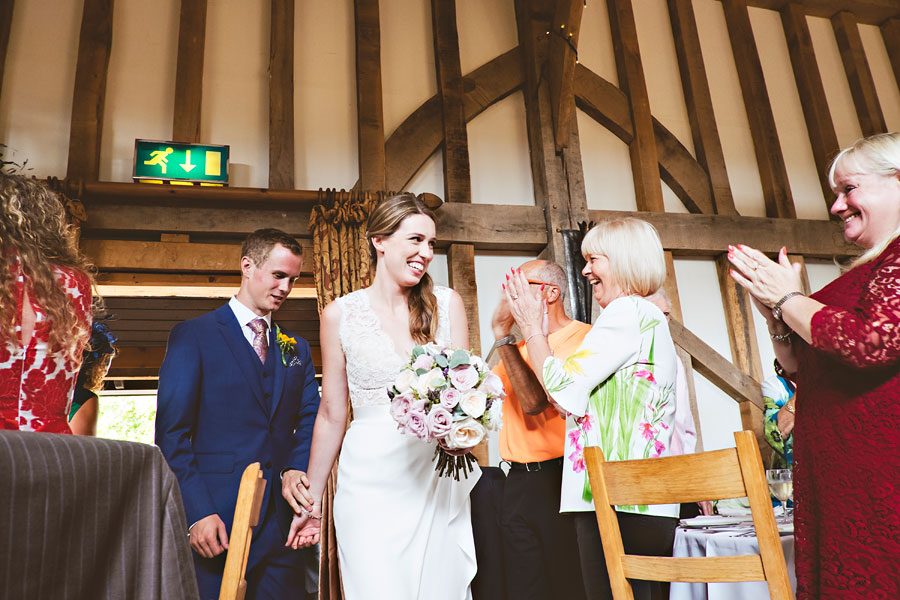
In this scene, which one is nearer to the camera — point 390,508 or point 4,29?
point 390,508

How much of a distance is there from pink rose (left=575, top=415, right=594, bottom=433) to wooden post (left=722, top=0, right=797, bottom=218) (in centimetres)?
547

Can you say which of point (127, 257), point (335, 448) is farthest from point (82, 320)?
point (127, 257)

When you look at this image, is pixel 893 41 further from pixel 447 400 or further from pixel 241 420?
pixel 241 420

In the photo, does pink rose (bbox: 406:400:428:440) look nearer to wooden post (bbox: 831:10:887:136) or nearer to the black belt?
the black belt

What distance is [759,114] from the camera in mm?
6938

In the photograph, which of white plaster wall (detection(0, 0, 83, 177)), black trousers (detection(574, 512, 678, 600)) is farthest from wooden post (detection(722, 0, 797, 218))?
white plaster wall (detection(0, 0, 83, 177))

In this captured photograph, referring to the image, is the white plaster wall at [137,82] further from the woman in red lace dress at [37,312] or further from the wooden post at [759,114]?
the wooden post at [759,114]

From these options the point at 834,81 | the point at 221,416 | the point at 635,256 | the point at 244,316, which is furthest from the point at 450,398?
the point at 834,81

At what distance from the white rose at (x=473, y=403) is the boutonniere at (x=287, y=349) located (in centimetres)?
100

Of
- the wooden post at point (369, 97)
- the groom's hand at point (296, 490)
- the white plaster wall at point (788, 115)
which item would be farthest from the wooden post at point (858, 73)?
the groom's hand at point (296, 490)

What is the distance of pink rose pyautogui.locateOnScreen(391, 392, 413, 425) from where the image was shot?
5.98ft

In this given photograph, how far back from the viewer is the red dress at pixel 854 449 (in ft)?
4.48

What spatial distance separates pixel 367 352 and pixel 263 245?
2.64 feet

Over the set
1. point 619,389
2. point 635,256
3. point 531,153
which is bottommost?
point 619,389
